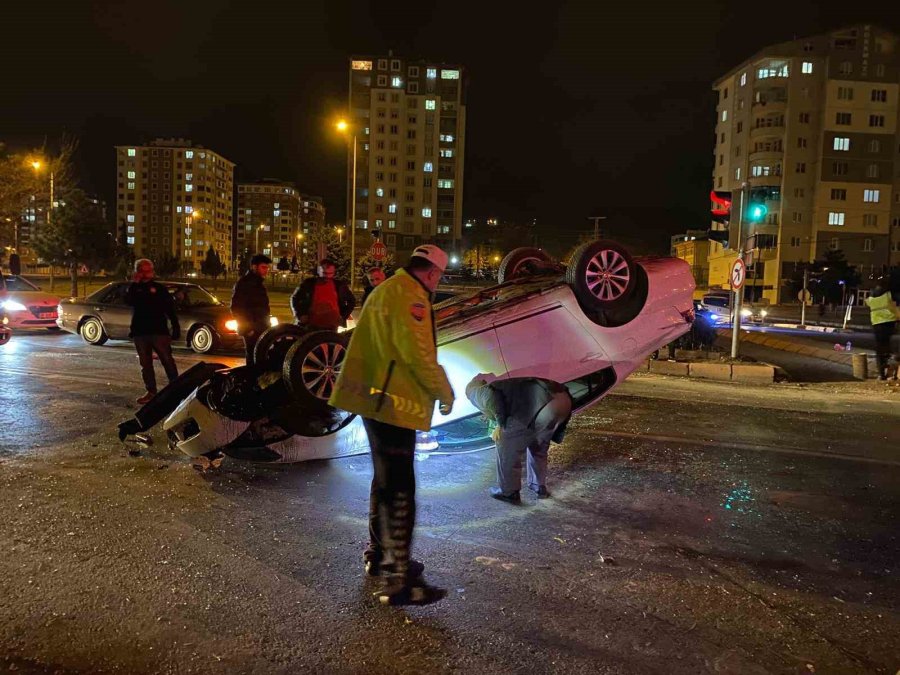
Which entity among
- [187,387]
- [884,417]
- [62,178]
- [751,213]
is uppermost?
[62,178]

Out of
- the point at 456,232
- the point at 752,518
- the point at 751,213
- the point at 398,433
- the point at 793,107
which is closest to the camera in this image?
the point at 398,433

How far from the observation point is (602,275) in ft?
17.7

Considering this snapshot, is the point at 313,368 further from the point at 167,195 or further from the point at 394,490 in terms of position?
the point at 167,195

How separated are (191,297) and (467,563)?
11.5m

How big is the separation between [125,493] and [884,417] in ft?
28.8

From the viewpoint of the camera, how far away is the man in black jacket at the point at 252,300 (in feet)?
26.6

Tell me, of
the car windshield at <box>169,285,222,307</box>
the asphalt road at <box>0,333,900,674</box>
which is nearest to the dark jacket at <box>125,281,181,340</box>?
the asphalt road at <box>0,333,900,674</box>

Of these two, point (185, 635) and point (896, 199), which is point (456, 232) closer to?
point (896, 199)

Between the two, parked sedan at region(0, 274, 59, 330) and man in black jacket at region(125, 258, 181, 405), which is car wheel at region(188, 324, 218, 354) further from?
parked sedan at region(0, 274, 59, 330)

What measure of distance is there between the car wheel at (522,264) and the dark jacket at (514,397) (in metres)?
1.93

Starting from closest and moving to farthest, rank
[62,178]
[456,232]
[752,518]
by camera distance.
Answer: [752,518], [62,178], [456,232]

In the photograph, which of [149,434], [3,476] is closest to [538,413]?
[149,434]

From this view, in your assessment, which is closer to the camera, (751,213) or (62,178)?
(751,213)

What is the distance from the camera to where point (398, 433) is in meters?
3.35
